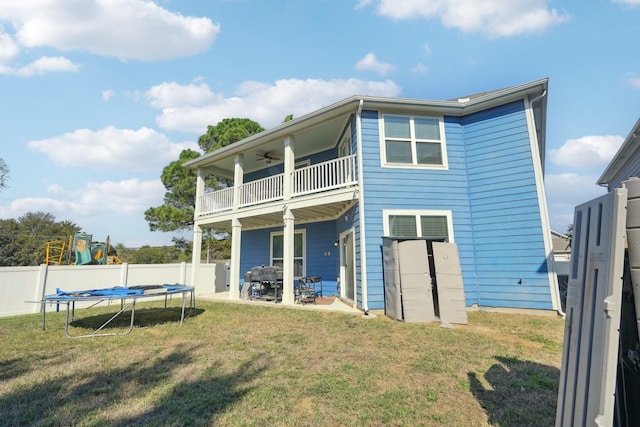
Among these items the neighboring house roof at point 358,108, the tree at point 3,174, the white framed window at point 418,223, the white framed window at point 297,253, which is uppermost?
the tree at point 3,174

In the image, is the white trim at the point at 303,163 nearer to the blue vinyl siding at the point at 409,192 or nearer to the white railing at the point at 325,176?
the white railing at the point at 325,176

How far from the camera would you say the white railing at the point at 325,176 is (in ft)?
28.2

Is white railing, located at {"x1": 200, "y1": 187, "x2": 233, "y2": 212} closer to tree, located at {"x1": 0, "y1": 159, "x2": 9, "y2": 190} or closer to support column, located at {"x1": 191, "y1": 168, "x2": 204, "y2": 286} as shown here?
support column, located at {"x1": 191, "y1": 168, "x2": 204, "y2": 286}

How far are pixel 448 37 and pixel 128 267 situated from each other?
44.0ft

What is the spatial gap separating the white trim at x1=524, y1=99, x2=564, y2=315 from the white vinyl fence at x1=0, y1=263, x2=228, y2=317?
40.2ft

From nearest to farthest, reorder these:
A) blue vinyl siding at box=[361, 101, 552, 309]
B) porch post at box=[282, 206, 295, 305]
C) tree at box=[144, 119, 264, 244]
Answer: blue vinyl siding at box=[361, 101, 552, 309] → porch post at box=[282, 206, 295, 305] → tree at box=[144, 119, 264, 244]

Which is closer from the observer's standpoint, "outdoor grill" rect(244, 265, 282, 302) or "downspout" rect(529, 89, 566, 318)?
"downspout" rect(529, 89, 566, 318)

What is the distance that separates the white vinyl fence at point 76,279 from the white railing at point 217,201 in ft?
9.37

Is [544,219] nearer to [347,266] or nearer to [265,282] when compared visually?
[347,266]

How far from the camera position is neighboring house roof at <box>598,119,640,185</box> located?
800 cm

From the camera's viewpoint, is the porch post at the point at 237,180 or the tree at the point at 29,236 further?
the tree at the point at 29,236

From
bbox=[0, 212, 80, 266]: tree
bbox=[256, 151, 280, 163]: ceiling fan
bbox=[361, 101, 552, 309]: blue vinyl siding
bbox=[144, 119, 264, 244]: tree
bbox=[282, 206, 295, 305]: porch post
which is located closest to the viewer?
bbox=[361, 101, 552, 309]: blue vinyl siding

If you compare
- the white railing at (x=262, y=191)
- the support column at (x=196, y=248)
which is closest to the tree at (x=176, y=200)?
the support column at (x=196, y=248)

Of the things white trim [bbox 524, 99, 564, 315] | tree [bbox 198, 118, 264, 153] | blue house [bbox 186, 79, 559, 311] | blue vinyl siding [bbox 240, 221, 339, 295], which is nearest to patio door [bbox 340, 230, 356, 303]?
blue house [bbox 186, 79, 559, 311]
